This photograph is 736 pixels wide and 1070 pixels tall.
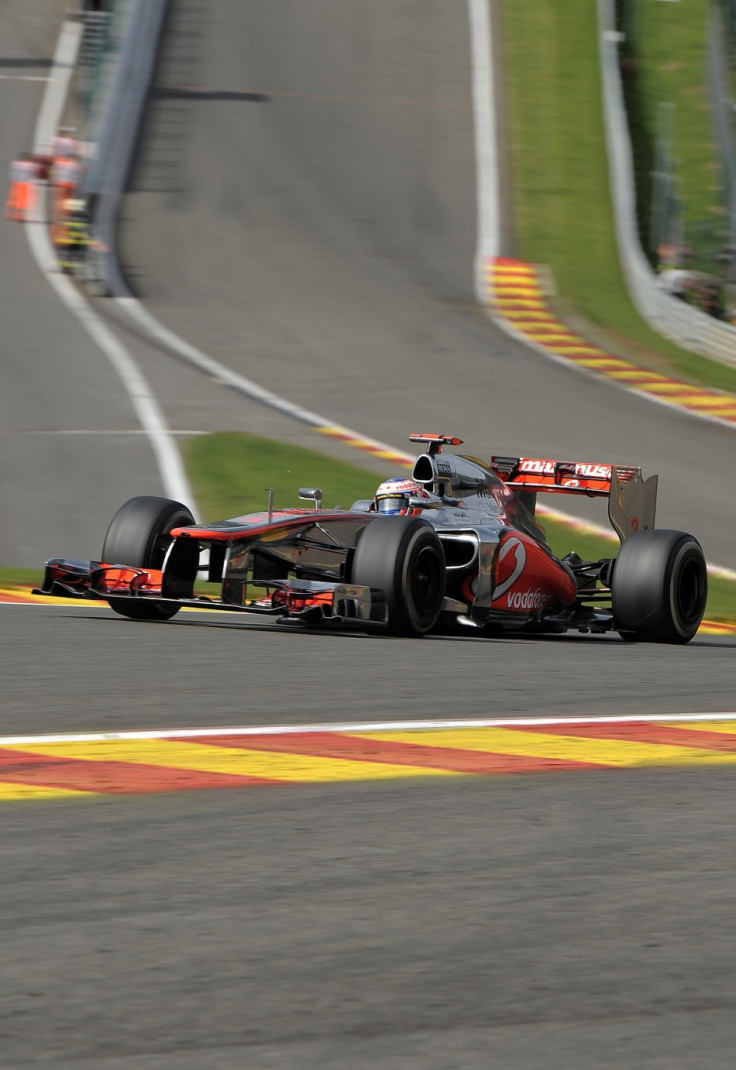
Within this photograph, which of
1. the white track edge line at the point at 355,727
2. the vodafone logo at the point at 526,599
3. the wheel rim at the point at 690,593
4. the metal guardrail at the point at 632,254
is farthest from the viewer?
the metal guardrail at the point at 632,254

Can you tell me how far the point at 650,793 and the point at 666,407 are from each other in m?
18.0

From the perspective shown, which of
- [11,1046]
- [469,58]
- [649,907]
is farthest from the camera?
[469,58]

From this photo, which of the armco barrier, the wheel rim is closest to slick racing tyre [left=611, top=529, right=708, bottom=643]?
the wheel rim

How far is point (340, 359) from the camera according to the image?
80.9ft

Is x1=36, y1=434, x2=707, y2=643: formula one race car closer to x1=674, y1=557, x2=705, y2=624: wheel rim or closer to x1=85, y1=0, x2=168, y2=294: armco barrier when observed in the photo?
x1=674, y1=557, x2=705, y2=624: wheel rim

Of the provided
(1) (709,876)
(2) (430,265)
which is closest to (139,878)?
(1) (709,876)

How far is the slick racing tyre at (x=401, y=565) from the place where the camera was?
1038 centimetres

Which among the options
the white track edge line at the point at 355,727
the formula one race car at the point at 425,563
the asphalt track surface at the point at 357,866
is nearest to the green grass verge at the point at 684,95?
the asphalt track surface at the point at 357,866

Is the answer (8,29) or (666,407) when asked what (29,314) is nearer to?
(666,407)

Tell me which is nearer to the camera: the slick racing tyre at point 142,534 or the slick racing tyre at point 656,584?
the slick racing tyre at point 142,534

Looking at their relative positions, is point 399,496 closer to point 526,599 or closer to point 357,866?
point 526,599

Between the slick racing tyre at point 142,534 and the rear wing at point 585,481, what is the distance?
9.06ft

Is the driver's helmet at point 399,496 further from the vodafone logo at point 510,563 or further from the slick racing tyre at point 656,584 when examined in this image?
the slick racing tyre at point 656,584

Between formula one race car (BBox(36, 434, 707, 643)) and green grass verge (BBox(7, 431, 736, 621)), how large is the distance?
2345mm
